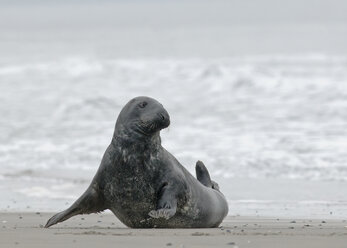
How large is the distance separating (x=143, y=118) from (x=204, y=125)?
34.2 ft

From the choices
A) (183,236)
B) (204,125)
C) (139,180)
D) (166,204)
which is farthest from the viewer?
(204,125)

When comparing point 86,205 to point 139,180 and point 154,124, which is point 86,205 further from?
point 154,124

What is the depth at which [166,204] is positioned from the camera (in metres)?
7.52

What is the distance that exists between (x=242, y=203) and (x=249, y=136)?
5775mm

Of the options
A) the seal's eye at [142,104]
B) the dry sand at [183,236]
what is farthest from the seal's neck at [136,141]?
the dry sand at [183,236]

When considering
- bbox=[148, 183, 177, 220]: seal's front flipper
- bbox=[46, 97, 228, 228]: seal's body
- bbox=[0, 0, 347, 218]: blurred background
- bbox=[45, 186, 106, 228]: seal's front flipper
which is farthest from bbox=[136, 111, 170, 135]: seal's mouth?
bbox=[0, 0, 347, 218]: blurred background

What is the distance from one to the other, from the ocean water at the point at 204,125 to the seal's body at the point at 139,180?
6.66 feet

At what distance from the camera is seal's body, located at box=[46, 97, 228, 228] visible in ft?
25.1

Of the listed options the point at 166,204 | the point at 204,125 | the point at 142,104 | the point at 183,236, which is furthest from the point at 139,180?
the point at 204,125

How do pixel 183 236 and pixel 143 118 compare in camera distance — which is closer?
pixel 183 236

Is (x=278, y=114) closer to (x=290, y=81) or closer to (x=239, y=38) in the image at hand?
(x=290, y=81)

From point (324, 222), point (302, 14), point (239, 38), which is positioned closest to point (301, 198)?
point (324, 222)

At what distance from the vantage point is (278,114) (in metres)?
19.3

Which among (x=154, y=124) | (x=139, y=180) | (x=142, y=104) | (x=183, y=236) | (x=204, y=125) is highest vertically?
(x=204, y=125)
